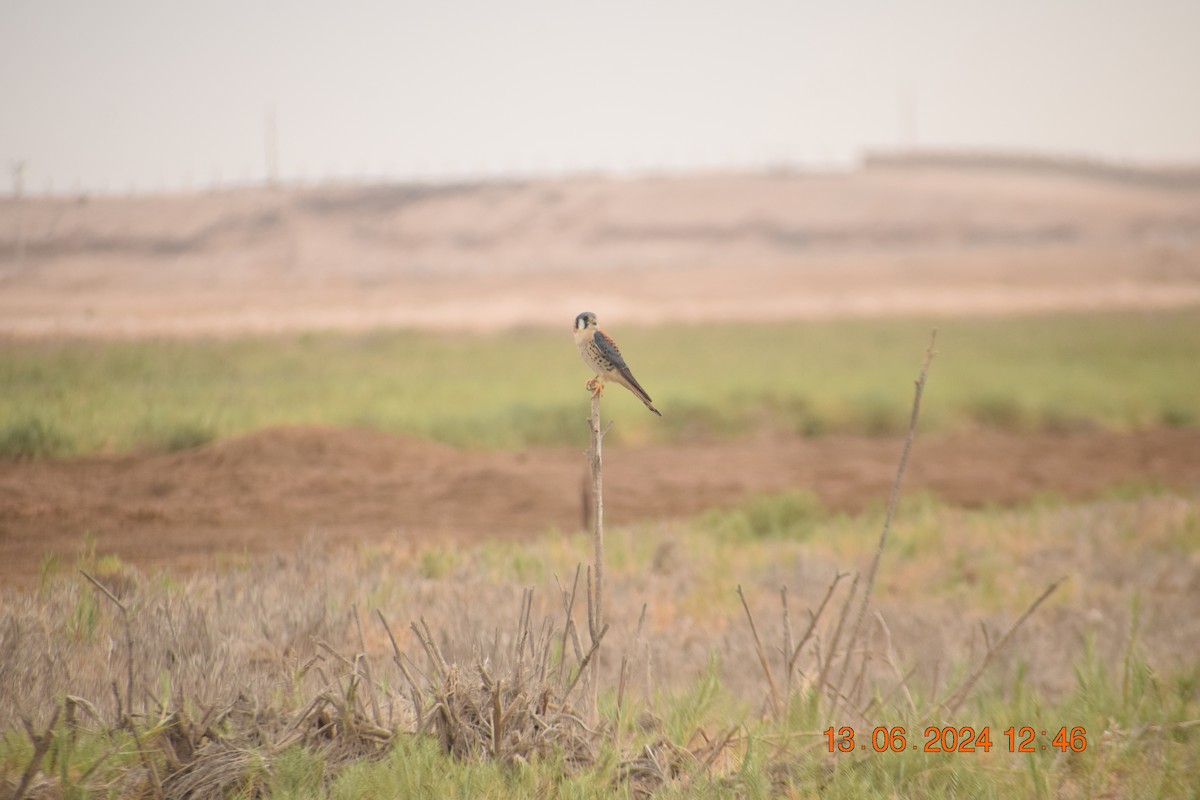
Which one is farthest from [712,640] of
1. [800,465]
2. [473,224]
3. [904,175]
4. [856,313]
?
[904,175]

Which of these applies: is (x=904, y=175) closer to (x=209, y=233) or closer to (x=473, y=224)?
(x=473, y=224)

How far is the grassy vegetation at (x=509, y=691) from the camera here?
3.82 metres

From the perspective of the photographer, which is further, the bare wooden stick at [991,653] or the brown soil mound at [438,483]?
the brown soil mound at [438,483]

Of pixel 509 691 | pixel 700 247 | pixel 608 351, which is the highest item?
pixel 700 247

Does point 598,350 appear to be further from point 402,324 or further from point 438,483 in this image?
point 402,324

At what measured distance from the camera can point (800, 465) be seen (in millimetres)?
14102

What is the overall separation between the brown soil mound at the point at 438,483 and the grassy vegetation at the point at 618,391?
0.33 meters

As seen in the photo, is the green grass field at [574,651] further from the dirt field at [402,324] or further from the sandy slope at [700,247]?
the sandy slope at [700,247]

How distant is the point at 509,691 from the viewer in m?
4.09

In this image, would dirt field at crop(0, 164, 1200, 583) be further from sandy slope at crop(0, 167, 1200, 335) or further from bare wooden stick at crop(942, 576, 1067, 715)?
bare wooden stick at crop(942, 576, 1067, 715)

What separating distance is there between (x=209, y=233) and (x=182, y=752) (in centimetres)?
1370

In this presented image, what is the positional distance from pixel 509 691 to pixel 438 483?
6.54 m

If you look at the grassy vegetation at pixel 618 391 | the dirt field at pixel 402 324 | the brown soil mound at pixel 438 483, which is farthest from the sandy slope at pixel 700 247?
the brown soil mound at pixel 438 483

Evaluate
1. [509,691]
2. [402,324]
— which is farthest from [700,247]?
[509,691]
